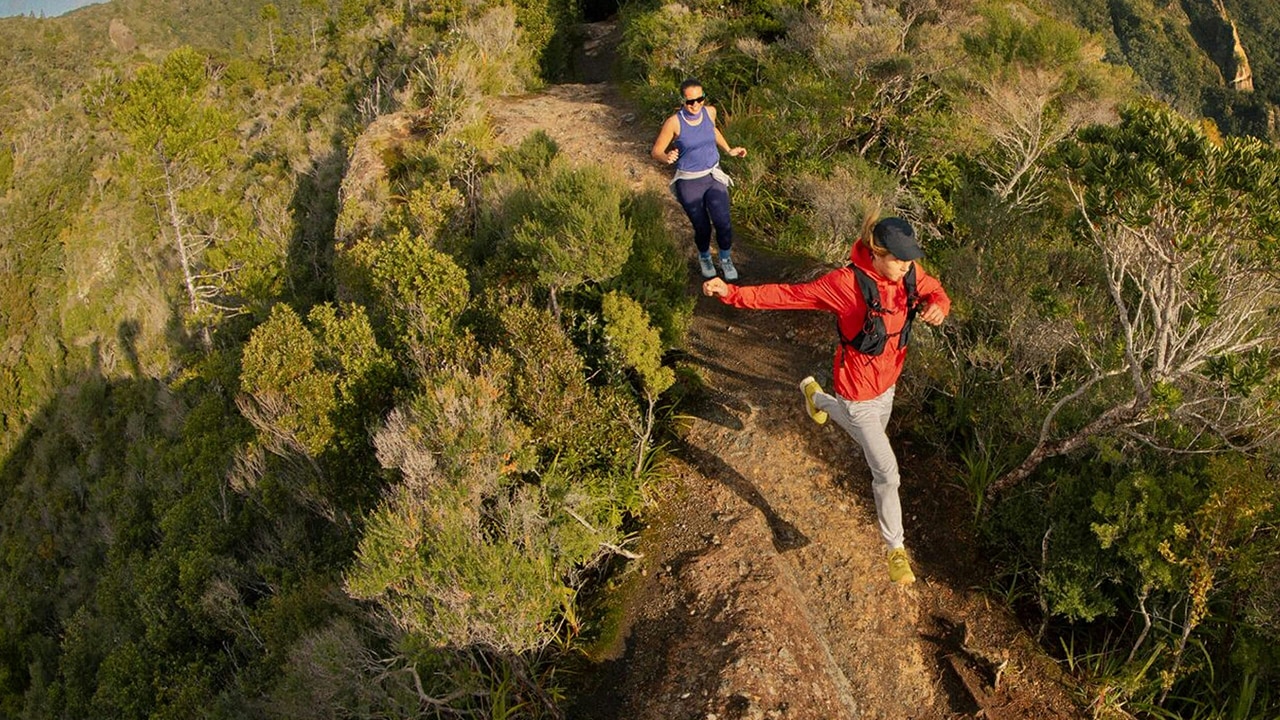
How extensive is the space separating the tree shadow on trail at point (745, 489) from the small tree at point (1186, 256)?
1.64 m

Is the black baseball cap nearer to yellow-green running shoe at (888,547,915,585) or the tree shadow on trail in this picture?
yellow-green running shoe at (888,547,915,585)

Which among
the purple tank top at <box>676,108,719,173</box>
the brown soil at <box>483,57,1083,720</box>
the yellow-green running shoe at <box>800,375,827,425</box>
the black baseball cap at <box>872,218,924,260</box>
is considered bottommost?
the brown soil at <box>483,57,1083,720</box>

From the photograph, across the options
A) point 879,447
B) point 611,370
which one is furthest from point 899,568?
point 611,370

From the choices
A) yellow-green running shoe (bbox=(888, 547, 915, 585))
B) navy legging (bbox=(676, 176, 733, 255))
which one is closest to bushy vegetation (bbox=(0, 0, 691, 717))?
navy legging (bbox=(676, 176, 733, 255))

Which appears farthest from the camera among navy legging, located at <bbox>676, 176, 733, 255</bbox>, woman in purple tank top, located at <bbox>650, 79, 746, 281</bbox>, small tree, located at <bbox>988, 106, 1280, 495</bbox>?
navy legging, located at <bbox>676, 176, 733, 255</bbox>

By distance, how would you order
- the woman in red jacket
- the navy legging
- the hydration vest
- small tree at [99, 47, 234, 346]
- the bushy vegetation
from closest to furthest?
the woman in red jacket → the hydration vest → the bushy vegetation → the navy legging → small tree at [99, 47, 234, 346]

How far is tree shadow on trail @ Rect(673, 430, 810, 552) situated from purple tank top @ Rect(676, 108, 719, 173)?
2338mm

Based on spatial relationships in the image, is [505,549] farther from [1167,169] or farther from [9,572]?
[9,572]

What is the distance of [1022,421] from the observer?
491cm

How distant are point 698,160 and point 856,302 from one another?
2.57 metres

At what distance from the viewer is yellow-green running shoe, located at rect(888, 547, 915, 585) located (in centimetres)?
432

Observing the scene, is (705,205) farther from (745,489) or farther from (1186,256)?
(1186,256)

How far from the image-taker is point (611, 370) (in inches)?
222

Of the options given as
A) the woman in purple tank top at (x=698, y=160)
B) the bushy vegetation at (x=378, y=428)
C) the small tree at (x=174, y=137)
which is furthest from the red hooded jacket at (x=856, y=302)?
the small tree at (x=174, y=137)
